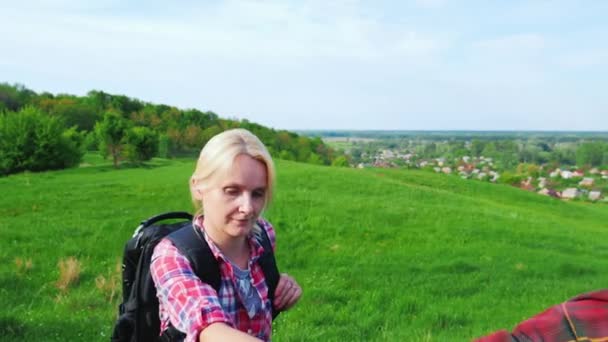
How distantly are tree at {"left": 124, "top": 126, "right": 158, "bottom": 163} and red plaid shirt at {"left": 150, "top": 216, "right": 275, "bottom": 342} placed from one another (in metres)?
37.0

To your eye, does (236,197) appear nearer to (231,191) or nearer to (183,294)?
(231,191)

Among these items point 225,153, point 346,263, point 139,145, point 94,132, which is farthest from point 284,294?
Result: point 94,132

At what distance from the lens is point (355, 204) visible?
1584 cm

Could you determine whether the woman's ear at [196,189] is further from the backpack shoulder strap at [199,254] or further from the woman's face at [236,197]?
the backpack shoulder strap at [199,254]

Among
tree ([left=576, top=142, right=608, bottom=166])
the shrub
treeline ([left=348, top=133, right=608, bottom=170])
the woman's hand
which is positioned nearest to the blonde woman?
the woman's hand

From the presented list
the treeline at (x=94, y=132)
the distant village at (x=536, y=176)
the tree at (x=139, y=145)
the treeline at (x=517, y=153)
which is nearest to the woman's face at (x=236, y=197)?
the treeline at (x=94, y=132)

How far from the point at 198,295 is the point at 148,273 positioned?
355 mm

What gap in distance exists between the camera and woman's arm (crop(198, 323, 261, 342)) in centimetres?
168

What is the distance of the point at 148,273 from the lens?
7.11 feet

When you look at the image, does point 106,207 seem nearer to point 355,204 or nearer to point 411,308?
point 355,204

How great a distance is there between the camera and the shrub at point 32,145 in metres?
34.5

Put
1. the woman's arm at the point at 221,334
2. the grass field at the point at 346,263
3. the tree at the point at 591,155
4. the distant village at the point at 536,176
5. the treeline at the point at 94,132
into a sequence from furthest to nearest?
the tree at the point at 591,155 → the distant village at the point at 536,176 → the treeline at the point at 94,132 → the grass field at the point at 346,263 → the woman's arm at the point at 221,334

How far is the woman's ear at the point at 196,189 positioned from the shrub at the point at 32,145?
3663 cm

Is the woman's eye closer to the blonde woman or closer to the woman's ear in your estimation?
the blonde woman
